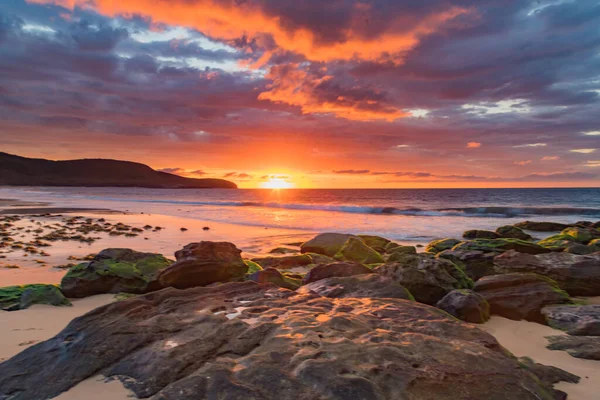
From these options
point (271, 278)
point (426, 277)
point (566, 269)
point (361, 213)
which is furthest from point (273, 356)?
point (361, 213)

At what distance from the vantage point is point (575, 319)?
569cm

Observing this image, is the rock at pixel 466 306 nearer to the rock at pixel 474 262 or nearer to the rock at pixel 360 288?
the rock at pixel 360 288

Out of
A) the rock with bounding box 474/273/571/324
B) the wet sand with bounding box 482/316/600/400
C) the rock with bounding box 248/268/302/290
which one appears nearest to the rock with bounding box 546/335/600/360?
the wet sand with bounding box 482/316/600/400

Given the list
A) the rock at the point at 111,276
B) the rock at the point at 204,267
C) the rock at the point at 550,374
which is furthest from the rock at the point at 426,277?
the rock at the point at 111,276

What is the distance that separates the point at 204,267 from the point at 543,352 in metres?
5.48

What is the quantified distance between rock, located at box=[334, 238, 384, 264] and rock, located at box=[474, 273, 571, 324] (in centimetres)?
423

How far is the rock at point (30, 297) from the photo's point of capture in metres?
6.00

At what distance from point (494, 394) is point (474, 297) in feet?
11.0

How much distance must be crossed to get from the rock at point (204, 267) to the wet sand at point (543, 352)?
4.53 m

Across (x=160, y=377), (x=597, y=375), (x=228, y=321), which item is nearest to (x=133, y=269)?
(x=228, y=321)

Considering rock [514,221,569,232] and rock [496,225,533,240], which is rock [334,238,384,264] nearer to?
rock [496,225,533,240]

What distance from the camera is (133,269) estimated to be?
759cm

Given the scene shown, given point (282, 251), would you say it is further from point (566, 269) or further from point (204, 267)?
point (566, 269)

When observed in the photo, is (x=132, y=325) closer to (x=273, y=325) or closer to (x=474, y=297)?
(x=273, y=325)
